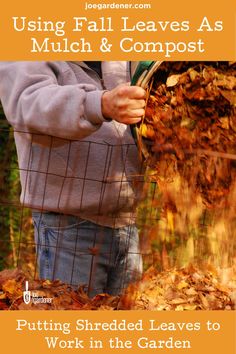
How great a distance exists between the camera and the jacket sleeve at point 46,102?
2.27 metres

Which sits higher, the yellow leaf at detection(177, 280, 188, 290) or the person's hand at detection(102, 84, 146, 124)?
the person's hand at detection(102, 84, 146, 124)

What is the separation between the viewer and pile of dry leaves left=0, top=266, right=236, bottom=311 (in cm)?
224

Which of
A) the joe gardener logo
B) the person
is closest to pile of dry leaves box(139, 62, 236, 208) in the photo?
the person

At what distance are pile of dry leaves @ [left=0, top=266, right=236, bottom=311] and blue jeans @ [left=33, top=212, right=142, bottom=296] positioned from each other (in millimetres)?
184

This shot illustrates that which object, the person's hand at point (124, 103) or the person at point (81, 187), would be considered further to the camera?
the person at point (81, 187)

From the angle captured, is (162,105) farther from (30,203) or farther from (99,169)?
(30,203)

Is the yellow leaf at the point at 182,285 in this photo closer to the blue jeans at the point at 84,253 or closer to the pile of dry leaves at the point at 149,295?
the pile of dry leaves at the point at 149,295

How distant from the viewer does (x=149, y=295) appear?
226 centimetres

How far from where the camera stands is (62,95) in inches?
89.5

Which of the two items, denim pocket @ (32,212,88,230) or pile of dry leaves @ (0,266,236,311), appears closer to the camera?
pile of dry leaves @ (0,266,236,311)

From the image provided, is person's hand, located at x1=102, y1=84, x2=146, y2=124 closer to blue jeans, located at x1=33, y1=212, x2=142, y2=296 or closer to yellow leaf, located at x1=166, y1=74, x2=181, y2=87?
yellow leaf, located at x1=166, y1=74, x2=181, y2=87
